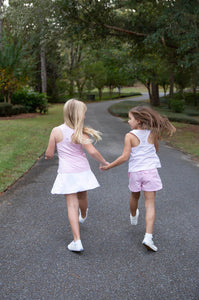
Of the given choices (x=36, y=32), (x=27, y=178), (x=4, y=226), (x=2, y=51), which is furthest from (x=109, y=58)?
(x=4, y=226)

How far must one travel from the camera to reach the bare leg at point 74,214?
3453mm

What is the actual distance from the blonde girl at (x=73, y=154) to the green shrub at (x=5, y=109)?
16279mm

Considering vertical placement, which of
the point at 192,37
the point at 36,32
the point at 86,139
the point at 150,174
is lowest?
the point at 150,174

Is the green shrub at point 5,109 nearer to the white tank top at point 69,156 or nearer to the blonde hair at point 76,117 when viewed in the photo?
the white tank top at point 69,156

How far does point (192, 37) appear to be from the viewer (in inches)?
454

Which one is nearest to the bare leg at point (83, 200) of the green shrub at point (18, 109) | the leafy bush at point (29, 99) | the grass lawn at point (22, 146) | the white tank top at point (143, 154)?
the white tank top at point (143, 154)

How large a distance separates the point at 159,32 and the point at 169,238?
33.5 feet

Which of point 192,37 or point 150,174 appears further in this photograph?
point 192,37

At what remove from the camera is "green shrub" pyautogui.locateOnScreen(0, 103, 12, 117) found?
61.6 ft

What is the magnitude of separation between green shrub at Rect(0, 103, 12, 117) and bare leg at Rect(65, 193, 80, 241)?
53.7ft

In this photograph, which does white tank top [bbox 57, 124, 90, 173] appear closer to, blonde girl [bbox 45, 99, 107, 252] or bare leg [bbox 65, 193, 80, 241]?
blonde girl [bbox 45, 99, 107, 252]

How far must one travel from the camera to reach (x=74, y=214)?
3504 mm

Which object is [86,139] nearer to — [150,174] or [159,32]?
[150,174]

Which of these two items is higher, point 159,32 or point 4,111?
point 159,32
